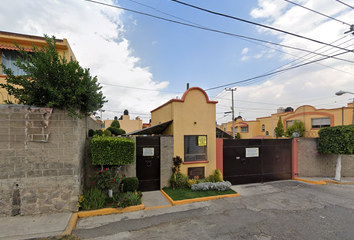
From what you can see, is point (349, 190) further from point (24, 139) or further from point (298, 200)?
point (24, 139)

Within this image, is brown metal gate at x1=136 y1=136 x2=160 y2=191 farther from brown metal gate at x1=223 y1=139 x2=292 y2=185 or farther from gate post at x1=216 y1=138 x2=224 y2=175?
brown metal gate at x1=223 y1=139 x2=292 y2=185

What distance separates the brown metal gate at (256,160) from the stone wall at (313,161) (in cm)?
99

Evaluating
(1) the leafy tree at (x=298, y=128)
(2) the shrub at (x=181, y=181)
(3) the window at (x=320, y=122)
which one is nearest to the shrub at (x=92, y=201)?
(2) the shrub at (x=181, y=181)

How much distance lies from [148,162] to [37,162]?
3996 mm

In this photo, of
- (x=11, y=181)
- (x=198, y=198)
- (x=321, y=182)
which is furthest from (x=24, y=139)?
(x=321, y=182)

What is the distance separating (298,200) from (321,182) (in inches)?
166

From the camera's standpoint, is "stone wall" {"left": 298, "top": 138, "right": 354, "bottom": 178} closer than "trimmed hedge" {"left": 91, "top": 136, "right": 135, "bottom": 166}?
No

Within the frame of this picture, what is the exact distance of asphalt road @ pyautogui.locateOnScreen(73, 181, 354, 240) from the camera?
4.50m

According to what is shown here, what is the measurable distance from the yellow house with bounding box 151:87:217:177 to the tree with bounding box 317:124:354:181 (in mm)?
7487

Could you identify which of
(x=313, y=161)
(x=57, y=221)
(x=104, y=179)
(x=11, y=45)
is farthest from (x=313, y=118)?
(x=11, y=45)

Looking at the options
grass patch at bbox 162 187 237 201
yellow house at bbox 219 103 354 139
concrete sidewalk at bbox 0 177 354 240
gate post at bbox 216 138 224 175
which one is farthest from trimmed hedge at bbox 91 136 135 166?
yellow house at bbox 219 103 354 139

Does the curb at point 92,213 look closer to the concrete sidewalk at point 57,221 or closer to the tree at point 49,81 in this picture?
the concrete sidewalk at point 57,221

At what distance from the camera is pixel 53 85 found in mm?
5285

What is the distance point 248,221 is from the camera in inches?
207
